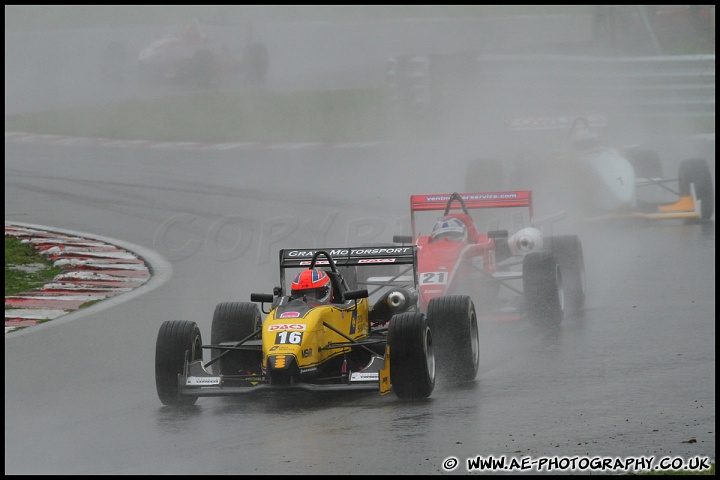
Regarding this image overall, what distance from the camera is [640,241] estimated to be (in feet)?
60.0

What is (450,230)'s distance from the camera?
44.6 feet

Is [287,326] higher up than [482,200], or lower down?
lower down

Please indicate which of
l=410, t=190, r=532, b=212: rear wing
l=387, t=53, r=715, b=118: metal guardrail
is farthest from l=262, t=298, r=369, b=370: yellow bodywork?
l=387, t=53, r=715, b=118: metal guardrail

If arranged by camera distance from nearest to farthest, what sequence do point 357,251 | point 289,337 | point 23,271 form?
1. point 289,337
2. point 357,251
3. point 23,271

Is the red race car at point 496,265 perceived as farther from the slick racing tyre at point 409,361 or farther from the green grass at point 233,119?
the green grass at point 233,119

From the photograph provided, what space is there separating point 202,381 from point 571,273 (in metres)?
5.42

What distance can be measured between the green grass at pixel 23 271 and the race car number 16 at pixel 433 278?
5.30 m

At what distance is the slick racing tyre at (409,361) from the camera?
31.1 feet

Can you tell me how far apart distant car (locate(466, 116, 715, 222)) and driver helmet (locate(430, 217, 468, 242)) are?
6.22m

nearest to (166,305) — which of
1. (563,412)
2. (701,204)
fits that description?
(563,412)

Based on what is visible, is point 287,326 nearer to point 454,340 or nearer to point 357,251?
point 454,340

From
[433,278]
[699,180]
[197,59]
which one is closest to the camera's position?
[433,278]

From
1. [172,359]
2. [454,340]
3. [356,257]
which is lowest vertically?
[172,359]

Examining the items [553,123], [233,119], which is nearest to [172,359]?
[553,123]
